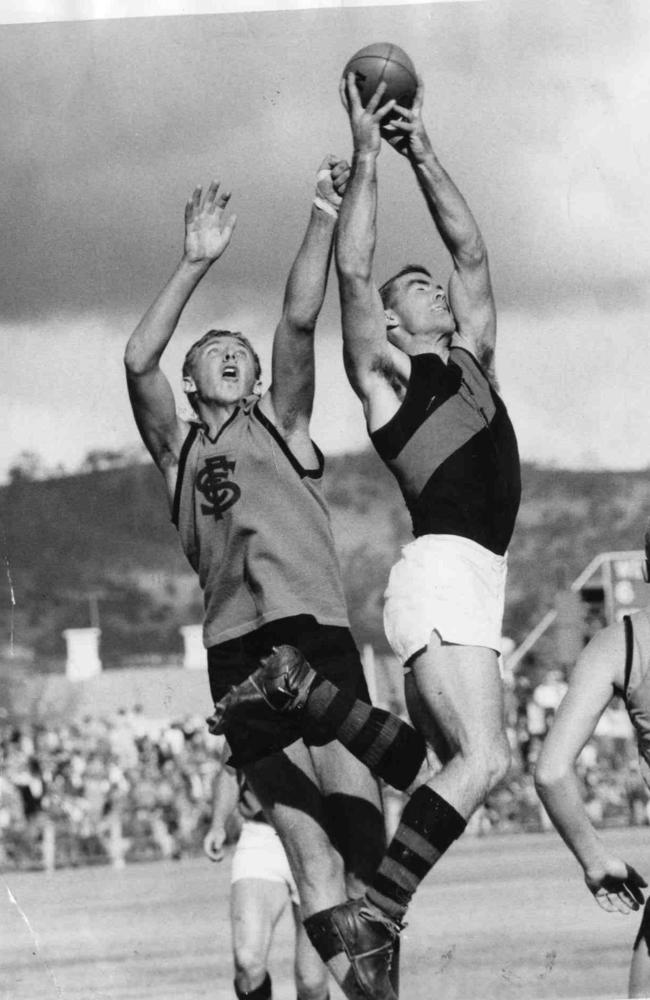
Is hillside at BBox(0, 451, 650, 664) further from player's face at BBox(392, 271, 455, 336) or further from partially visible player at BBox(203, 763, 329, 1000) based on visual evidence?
player's face at BBox(392, 271, 455, 336)

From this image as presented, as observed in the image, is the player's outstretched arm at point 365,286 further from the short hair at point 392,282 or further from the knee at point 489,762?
the knee at point 489,762

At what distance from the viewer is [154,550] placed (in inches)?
894

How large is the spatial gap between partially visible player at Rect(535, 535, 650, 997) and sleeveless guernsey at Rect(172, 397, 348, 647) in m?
1.31

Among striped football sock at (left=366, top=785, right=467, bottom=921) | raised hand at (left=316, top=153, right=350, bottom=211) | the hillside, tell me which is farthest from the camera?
the hillside

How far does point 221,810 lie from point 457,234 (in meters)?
2.60

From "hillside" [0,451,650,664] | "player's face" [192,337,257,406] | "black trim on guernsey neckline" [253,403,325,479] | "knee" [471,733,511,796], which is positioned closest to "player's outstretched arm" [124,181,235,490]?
"player's face" [192,337,257,406]

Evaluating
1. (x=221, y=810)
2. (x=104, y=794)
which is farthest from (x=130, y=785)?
(x=221, y=810)

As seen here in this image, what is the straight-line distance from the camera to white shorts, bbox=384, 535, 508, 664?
4.93 meters

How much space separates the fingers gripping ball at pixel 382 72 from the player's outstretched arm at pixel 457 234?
0.06 metres

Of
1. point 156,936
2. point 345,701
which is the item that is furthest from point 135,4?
point 156,936

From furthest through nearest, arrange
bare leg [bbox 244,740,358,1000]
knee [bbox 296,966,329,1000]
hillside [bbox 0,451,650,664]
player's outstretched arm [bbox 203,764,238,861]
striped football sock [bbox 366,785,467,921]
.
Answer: hillside [bbox 0,451,650,664] < player's outstretched arm [bbox 203,764,238,861] < knee [bbox 296,966,329,1000] < bare leg [bbox 244,740,358,1000] < striped football sock [bbox 366,785,467,921]

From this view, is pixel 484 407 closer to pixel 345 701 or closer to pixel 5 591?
pixel 345 701

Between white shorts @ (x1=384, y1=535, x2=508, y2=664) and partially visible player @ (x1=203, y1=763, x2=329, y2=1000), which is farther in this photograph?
partially visible player @ (x1=203, y1=763, x2=329, y2=1000)

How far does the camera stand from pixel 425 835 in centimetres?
475
